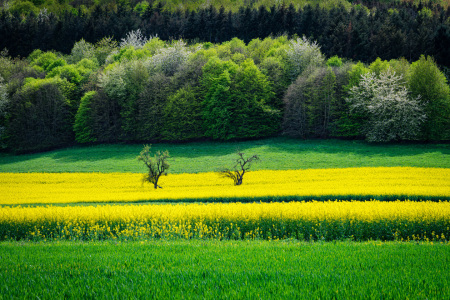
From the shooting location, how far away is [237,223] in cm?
1386

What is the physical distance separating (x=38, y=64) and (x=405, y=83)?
9846 cm

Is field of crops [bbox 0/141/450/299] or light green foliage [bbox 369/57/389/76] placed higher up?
light green foliage [bbox 369/57/389/76]

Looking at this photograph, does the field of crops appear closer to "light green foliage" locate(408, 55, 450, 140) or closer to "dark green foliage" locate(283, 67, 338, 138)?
"light green foliage" locate(408, 55, 450, 140)

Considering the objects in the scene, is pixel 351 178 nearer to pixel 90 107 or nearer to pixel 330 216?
pixel 330 216

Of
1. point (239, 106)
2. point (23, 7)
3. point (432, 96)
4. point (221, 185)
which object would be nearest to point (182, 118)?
point (239, 106)

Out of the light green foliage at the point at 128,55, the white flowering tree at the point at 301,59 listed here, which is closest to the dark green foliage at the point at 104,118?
the light green foliage at the point at 128,55

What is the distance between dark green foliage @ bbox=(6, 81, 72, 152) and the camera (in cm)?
6322

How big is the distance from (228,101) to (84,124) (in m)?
30.9

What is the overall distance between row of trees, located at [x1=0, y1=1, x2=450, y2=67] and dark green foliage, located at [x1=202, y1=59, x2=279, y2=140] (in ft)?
116

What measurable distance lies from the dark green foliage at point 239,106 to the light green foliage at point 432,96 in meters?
24.7

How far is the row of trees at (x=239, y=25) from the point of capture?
274 feet

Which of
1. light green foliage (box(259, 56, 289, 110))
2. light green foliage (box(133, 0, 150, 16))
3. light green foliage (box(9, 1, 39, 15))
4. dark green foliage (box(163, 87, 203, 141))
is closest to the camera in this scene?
dark green foliage (box(163, 87, 203, 141))

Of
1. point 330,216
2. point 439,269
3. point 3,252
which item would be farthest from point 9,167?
point 439,269

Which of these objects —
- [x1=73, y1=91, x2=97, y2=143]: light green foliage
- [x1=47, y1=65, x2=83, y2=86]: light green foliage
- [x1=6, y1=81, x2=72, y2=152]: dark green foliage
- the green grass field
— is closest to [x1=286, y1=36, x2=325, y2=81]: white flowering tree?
the green grass field
